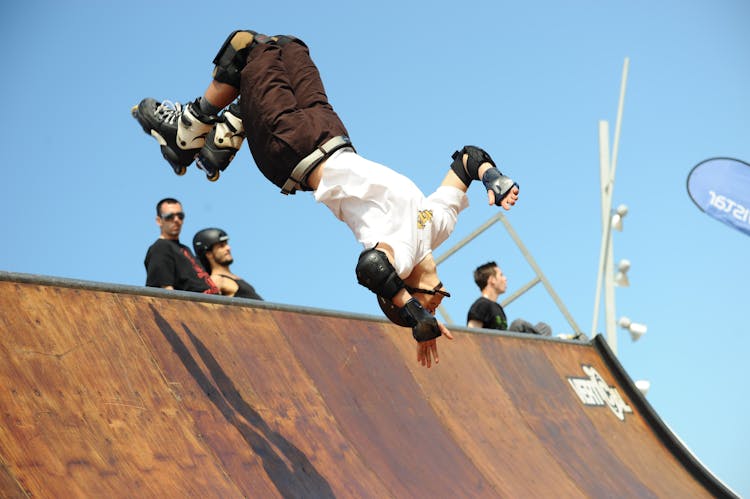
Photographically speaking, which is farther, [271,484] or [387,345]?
[387,345]

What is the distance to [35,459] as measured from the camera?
3.81m

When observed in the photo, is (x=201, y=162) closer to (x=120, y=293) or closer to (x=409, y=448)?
(x=120, y=293)

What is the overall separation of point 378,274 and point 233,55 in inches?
63.2

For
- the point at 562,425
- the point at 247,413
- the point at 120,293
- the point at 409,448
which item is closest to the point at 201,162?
the point at 120,293

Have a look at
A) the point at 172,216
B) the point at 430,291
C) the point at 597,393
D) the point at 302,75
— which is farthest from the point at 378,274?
the point at 597,393

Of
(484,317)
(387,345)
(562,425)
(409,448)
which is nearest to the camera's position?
(409,448)

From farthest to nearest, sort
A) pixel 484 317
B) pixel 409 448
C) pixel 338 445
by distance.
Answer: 1. pixel 484 317
2. pixel 409 448
3. pixel 338 445

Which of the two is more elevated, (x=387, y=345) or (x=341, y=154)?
(x=341, y=154)

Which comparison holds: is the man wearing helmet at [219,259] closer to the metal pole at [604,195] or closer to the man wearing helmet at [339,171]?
the man wearing helmet at [339,171]

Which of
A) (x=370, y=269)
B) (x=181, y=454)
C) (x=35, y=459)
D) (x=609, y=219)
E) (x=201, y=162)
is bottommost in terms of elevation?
(x=609, y=219)

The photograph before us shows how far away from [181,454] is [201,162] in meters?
1.78

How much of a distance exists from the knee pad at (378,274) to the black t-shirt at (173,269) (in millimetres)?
2965

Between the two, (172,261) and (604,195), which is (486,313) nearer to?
(172,261)

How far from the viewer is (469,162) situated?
16.4 feet
